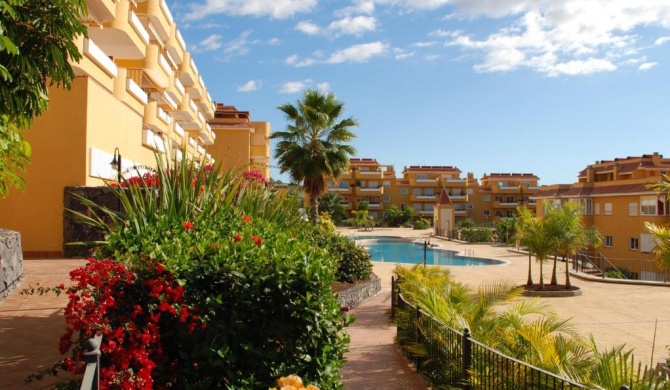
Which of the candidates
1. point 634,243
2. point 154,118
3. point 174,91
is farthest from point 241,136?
point 634,243

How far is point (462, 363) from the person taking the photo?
541cm

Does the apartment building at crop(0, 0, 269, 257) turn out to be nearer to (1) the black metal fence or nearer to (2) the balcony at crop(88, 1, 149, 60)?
(2) the balcony at crop(88, 1, 149, 60)

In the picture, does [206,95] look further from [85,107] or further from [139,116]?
[85,107]

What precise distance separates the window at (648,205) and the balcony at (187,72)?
29.3 meters

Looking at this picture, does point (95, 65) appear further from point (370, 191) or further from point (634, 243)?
point (370, 191)

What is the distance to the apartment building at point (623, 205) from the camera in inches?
1215

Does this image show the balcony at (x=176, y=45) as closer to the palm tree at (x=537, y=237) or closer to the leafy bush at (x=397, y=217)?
the palm tree at (x=537, y=237)

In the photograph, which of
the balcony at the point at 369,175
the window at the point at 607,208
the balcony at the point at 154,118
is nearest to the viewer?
the balcony at the point at 154,118

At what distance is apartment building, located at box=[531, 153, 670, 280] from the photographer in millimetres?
30859

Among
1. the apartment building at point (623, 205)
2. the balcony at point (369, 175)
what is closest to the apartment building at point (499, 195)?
the balcony at point (369, 175)

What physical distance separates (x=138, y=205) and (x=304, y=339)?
2.81m

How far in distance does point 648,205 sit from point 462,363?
106ft

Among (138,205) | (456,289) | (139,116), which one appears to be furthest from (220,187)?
(139,116)

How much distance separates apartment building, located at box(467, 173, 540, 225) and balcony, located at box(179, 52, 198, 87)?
53.6 meters
